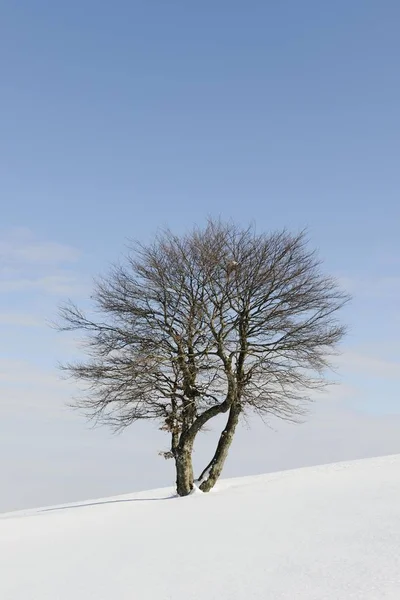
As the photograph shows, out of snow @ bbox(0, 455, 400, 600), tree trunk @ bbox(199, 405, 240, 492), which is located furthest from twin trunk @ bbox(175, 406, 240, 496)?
snow @ bbox(0, 455, 400, 600)

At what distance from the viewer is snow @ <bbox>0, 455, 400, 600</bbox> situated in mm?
8000

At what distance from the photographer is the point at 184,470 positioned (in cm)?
2003

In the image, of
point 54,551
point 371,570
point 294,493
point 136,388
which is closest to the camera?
point 371,570

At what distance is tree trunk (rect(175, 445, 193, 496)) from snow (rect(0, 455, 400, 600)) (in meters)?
2.93

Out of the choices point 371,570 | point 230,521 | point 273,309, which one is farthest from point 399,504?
point 273,309

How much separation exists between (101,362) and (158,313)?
7.68 ft

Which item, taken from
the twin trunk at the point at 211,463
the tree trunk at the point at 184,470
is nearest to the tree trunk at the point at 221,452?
the twin trunk at the point at 211,463

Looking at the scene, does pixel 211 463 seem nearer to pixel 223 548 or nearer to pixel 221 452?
pixel 221 452

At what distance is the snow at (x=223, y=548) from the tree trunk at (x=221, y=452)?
120 inches

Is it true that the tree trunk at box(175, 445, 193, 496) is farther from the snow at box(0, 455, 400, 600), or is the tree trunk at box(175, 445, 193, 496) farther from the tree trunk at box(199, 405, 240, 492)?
the snow at box(0, 455, 400, 600)

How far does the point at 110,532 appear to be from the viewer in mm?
13117

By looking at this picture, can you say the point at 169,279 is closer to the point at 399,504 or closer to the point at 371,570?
the point at 399,504

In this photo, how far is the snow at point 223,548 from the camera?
26.2 feet

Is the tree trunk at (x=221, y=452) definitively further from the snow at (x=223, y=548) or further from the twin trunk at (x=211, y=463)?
the snow at (x=223, y=548)
